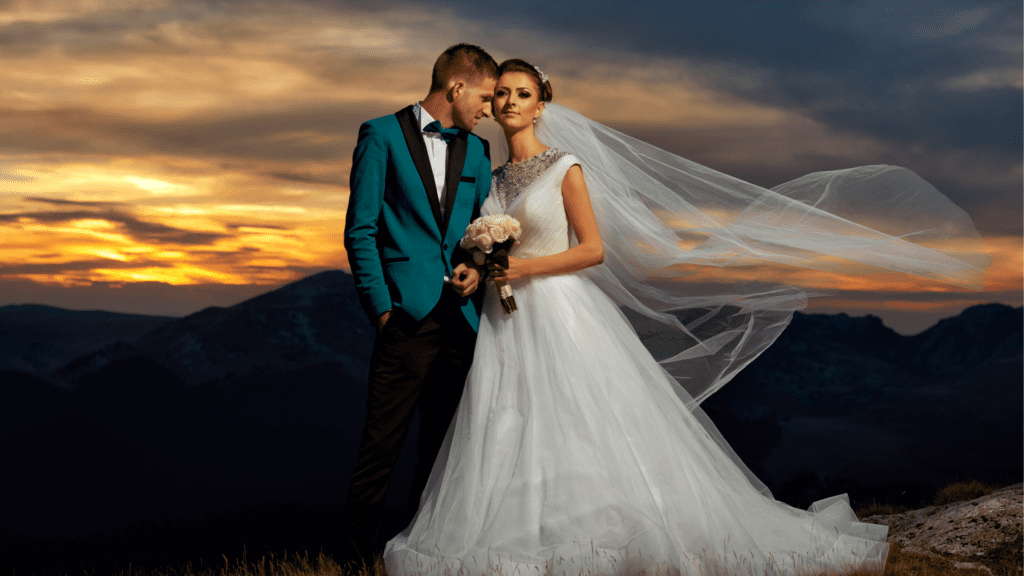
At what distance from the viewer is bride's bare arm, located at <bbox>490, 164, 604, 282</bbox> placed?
4262 millimetres

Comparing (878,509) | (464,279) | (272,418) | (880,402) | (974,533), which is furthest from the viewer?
(272,418)

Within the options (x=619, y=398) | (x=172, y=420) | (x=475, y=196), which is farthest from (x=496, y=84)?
(x=172, y=420)

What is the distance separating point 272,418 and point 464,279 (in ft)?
157

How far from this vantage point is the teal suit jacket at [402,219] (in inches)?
166

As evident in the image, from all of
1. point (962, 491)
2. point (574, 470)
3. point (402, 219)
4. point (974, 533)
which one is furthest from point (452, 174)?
point (962, 491)

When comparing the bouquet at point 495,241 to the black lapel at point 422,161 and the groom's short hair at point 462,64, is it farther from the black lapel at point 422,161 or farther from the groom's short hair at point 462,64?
the groom's short hair at point 462,64

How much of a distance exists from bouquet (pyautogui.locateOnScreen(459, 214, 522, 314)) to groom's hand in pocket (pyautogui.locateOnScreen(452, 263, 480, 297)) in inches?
3.2

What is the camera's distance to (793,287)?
522cm

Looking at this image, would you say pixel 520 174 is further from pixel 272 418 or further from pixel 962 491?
pixel 272 418

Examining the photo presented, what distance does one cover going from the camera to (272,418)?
4828 cm

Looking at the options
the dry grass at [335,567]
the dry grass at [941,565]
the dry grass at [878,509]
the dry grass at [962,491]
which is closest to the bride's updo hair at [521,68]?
the dry grass at [335,567]

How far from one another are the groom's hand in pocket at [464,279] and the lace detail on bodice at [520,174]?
524 mm

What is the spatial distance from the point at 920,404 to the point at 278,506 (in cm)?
3483

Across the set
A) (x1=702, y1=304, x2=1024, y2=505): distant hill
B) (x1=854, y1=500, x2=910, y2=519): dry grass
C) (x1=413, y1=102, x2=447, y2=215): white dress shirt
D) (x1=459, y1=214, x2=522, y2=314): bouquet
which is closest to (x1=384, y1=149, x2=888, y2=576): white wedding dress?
(x1=459, y1=214, x2=522, y2=314): bouquet
